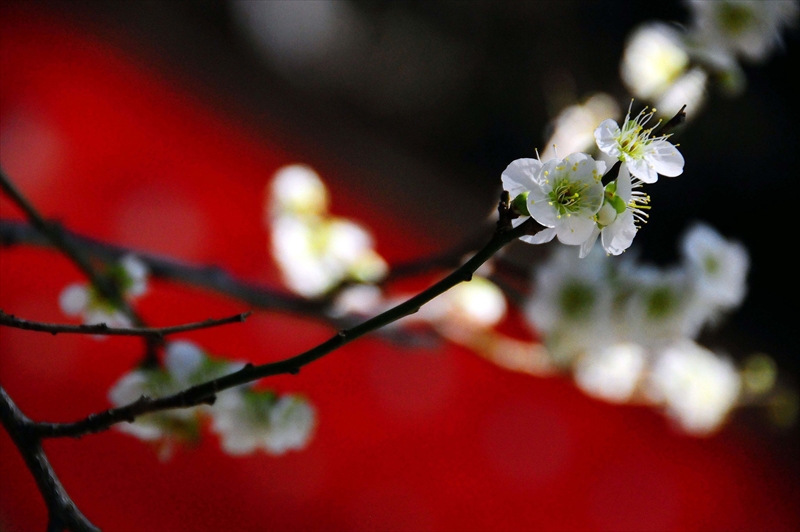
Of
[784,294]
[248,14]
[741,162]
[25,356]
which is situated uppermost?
[248,14]

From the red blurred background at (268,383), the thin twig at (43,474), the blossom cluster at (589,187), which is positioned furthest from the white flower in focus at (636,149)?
the red blurred background at (268,383)

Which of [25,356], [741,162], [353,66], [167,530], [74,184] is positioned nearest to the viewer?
[167,530]

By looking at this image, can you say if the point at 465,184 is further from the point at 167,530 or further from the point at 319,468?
the point at 167,530

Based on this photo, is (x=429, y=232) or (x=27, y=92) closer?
(x=27, y=92)

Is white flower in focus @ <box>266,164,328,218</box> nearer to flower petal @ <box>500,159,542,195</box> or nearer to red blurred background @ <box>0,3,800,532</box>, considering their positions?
→ red blurred background @ <box>0,3,800,532</box>

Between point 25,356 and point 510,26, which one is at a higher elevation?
point 510,26

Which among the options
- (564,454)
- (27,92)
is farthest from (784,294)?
→ (27,92)

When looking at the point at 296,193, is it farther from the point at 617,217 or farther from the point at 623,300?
the point at 617,217
